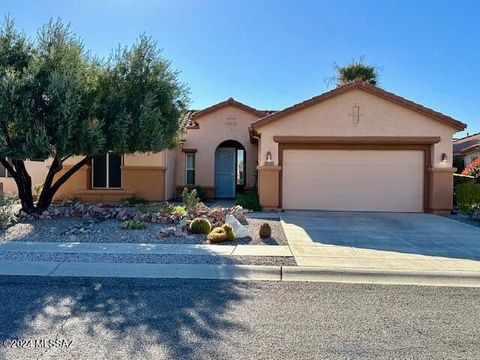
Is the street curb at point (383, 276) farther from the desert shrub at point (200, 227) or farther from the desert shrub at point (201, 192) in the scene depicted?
the desert shrub at point (201, 192)

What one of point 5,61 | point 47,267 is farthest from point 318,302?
point 5,61

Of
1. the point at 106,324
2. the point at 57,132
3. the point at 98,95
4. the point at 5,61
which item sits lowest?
the point at 106,324

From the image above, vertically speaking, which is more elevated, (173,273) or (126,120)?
(126,120)

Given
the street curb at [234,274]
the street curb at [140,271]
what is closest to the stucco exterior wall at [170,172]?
the street curb at [140,271]

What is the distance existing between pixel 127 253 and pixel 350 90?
398 inches

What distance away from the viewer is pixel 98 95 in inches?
Result: 440

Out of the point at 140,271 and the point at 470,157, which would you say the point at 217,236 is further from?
the point at 470,157

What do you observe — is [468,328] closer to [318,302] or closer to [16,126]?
[318,302]

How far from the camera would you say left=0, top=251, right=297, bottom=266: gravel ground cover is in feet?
22.9

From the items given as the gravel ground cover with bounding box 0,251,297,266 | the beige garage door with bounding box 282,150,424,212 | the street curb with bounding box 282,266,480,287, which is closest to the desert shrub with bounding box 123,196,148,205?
the beige garage door with bounding box 282,150,424,212

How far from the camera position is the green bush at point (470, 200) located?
12.5 metres

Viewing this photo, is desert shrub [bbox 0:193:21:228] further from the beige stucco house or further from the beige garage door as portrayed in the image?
the beige garage door

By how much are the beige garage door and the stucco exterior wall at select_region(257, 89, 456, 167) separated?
27.2 inches

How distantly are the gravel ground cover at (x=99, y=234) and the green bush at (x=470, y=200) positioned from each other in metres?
6.73
